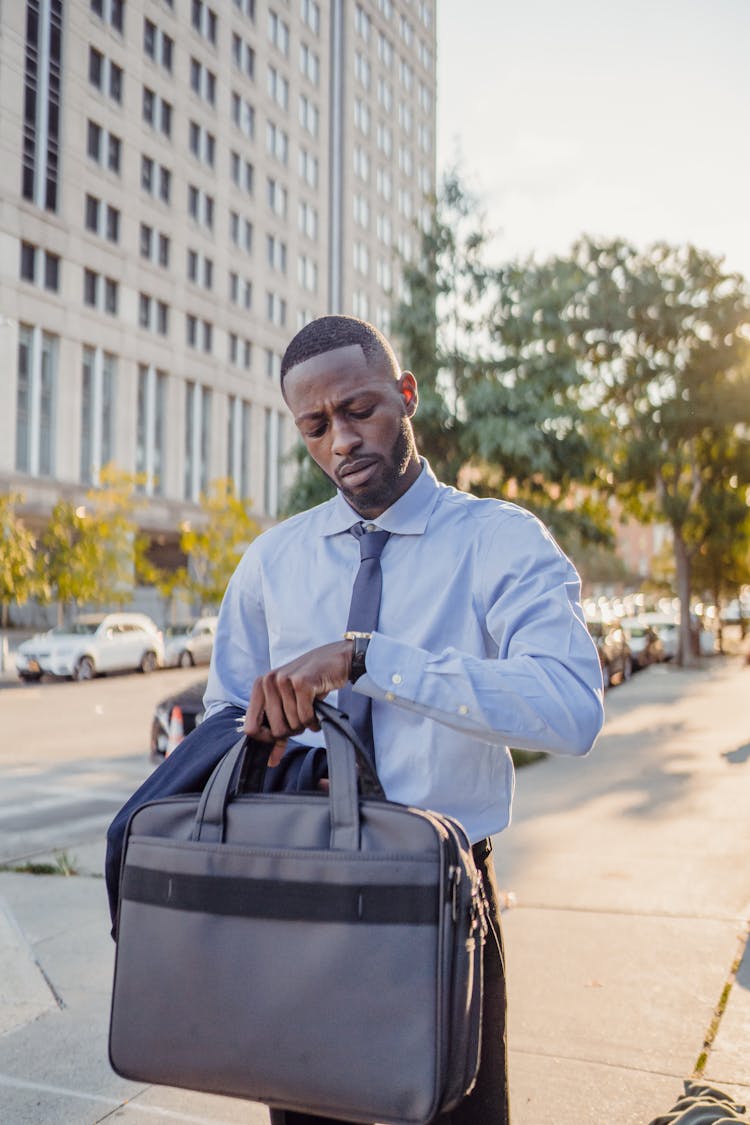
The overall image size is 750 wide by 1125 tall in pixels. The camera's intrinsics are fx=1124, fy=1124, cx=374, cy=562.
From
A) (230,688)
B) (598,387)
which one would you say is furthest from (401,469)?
(598,387)

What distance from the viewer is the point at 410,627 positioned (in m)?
1.84

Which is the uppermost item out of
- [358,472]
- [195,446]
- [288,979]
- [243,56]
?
[243,56]

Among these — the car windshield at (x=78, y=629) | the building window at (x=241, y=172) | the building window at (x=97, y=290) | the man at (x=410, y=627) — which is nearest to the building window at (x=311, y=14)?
the building window at (x=241, y=172)

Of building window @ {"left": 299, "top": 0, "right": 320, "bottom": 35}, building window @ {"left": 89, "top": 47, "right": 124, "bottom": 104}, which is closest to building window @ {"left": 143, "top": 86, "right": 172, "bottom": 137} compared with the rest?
building window @ {"left": 89, "top": 47, "right": 124, "bottom": 104}

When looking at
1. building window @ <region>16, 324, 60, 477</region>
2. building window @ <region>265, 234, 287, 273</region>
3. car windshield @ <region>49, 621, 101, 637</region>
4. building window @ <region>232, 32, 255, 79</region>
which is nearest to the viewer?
car windshield @ <region>49, 621, 101, 637</region>

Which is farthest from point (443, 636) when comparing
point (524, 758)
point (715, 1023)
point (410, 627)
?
point (524, 758)

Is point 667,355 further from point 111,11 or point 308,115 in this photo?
point 308,115

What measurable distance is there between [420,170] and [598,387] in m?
51.0

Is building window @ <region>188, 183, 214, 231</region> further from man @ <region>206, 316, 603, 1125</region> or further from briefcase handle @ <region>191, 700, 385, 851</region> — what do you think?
briefcase handle @ <region>191, 700, 385, 851</region>

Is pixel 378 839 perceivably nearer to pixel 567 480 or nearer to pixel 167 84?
pixel 567 480

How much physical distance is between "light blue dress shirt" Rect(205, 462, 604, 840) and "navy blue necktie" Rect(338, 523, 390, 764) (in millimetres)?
20

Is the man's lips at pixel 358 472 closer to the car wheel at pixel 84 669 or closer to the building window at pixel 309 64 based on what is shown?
the car wheel at pixel 84 669

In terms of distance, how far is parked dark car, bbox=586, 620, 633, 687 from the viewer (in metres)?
23.9

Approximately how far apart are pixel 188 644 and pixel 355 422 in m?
32.1
